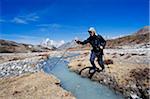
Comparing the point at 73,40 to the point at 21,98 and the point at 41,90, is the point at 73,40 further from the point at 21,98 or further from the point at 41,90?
the point at 21,98

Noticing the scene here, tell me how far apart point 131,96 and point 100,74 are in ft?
19.3

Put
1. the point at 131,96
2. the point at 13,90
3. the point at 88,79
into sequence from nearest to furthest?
the point at 131,96 < the point at 13,90 < the point at 88,79

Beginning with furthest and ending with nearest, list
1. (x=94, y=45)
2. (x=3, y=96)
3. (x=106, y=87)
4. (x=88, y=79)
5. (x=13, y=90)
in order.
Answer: (x=88, y=79) < (x=94, y=45) < (x=106, y=87) < (x=13, y=90) < (x=3, y=96)

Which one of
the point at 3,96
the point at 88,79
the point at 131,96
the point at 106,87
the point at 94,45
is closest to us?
the point at 131,96

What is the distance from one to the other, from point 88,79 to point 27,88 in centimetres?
587

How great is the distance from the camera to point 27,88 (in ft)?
50.0

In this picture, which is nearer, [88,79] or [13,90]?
[13,90]

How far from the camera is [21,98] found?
13.2m

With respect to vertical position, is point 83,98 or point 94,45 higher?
point 94,45

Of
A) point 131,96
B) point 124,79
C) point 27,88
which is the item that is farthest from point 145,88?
point 27,88

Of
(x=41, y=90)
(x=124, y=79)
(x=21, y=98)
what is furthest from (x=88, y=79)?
(x=21, y=98)

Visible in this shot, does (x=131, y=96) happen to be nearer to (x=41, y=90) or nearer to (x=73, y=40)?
(x=41, y=90)

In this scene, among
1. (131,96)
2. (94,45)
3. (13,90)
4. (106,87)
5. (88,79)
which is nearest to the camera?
(131,96)

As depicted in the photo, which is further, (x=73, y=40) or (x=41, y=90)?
(x=73, y=40)
